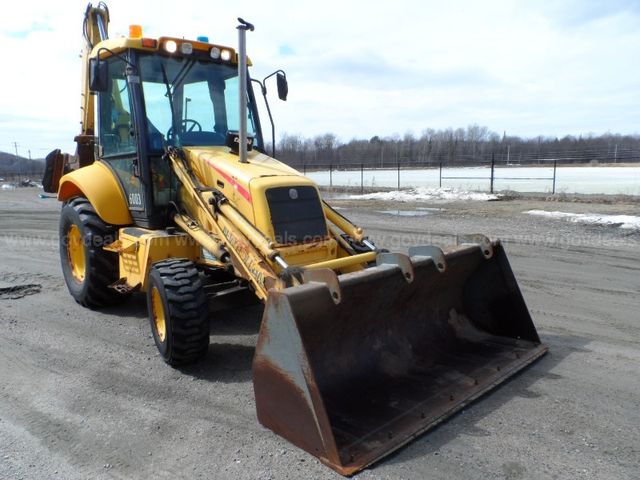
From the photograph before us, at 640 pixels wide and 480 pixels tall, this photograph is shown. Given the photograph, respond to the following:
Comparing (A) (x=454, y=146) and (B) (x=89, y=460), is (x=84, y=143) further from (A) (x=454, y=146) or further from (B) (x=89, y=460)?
(A) (x=454, y=146)

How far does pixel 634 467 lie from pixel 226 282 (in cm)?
375

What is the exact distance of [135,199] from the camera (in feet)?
17.9

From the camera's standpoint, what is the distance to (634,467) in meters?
2.92

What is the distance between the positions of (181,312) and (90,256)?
218 centimetres

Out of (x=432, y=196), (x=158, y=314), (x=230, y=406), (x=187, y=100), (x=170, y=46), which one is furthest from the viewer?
(x=432, y=196)

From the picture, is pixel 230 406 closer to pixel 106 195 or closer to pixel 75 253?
pixel 106 195

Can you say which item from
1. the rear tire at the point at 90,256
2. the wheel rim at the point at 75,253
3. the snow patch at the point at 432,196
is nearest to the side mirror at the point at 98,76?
the rear tire at the point at 90,256

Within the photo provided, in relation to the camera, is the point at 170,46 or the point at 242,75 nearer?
the point at 242,75

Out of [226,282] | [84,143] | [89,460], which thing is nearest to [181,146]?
[226,282]

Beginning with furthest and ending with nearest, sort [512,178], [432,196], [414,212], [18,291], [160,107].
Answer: [512,178], [432,196], [414,212], [18,291], [160,107]

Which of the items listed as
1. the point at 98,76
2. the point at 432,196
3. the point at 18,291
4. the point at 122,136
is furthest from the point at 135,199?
the point at 432,196

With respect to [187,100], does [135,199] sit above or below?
below

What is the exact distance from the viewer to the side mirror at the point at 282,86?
5574mm

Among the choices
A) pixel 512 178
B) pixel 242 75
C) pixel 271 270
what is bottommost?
pixel 512 178
